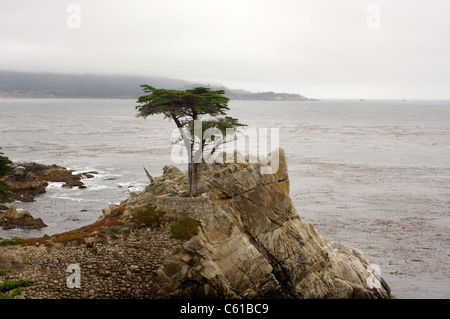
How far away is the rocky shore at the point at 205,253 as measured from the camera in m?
20.1

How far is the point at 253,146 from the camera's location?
3086 inches

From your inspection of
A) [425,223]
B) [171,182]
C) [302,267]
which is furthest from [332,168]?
[302,267]

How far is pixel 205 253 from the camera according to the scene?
21.0 meters

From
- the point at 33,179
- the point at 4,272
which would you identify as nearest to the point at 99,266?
the point at 4,272

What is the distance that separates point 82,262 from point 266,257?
9296mm

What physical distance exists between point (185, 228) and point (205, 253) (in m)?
1.86

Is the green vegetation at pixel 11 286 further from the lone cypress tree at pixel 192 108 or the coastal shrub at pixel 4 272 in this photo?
the lone cypress tree at pixel 192 108

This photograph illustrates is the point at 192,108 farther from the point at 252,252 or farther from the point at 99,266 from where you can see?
the point at 99,266

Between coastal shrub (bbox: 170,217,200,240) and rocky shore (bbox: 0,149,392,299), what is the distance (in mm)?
55

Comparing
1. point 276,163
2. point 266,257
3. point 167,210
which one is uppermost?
point 276,163

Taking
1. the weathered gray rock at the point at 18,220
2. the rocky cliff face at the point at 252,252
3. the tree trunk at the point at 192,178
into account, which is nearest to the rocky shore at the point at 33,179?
the weathered gray rock at the point at 18,220

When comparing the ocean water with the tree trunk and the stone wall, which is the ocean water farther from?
the stone wall
